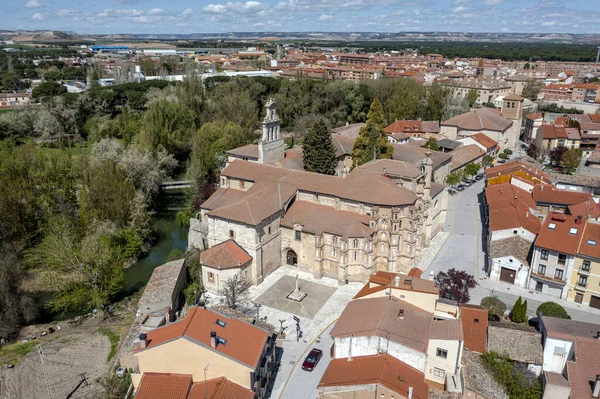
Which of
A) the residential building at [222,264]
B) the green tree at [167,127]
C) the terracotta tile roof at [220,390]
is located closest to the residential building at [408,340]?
the terracotta tile roof at [220,390]

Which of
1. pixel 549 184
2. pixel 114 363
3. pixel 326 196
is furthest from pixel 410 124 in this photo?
pixel 114 363

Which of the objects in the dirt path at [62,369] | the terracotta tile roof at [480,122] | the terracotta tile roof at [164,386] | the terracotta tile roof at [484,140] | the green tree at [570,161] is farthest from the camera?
the terracotta tile roof at [480,122]

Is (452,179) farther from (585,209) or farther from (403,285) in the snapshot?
(403,285)

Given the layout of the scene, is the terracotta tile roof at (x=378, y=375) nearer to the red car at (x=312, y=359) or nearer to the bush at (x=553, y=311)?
the red car at (x=312, y=359)

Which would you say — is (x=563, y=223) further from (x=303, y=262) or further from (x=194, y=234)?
(x=194, y=234)

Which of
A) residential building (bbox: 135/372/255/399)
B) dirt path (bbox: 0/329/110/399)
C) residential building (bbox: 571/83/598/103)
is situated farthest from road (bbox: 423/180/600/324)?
residential building (bbox: 571/83/598/103)

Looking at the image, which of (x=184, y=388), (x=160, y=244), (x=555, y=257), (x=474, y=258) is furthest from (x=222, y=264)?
(x=555, y=257)
